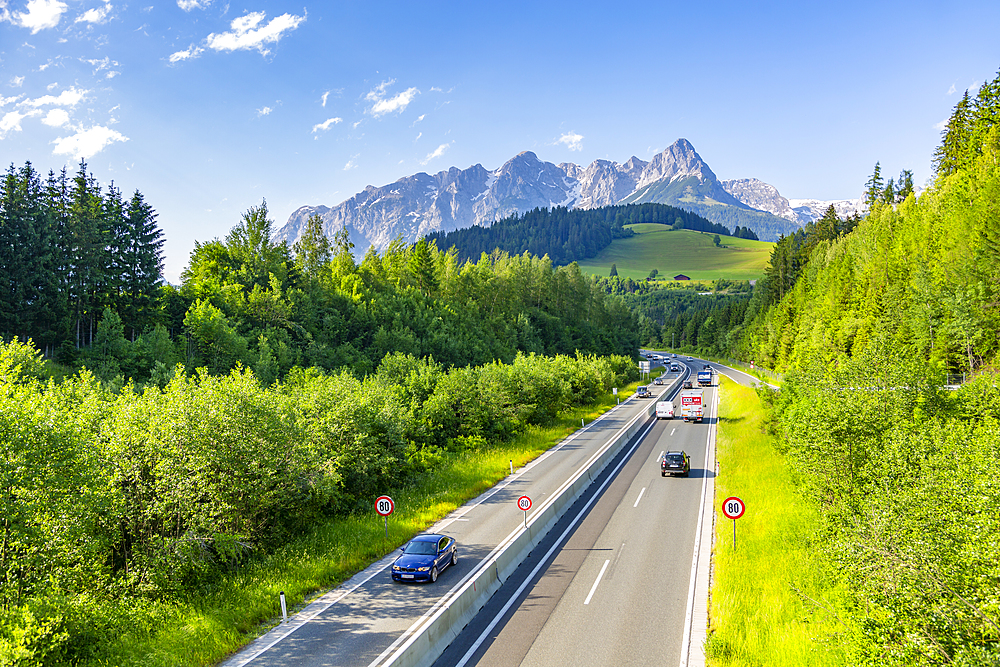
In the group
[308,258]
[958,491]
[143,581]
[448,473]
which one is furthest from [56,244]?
[958,491]

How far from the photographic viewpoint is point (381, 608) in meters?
17.3

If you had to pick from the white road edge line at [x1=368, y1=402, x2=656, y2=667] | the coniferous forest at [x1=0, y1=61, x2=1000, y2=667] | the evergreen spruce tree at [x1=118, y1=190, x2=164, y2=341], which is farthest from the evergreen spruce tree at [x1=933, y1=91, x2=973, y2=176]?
the evergreen spruce tree at [x1=118, y1=190, x2=164, y2=341]

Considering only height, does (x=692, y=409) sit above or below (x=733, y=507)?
below

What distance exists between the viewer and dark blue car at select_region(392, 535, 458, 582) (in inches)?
747

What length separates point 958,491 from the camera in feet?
39.2

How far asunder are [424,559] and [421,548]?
1.98 feet

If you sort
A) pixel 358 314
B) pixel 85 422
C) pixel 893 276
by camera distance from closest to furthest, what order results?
pixel 85 422 → pixel 893 276 → pixel 358 314

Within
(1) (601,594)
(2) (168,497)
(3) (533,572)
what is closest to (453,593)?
(3) (533,572)

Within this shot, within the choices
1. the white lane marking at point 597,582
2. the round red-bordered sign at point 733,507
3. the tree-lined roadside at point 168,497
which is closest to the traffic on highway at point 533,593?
the white lane marking at point 597,582

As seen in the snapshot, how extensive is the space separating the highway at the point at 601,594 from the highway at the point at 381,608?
60.5 inches

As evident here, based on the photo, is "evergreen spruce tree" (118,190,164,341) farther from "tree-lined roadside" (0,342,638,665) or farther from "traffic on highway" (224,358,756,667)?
"traffic on highway" (224,358,756,667)

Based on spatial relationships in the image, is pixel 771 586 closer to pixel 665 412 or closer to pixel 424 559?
pixel 424 559

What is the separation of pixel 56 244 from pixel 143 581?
51.8 m

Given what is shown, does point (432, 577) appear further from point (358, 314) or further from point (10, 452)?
point (358, 314)
